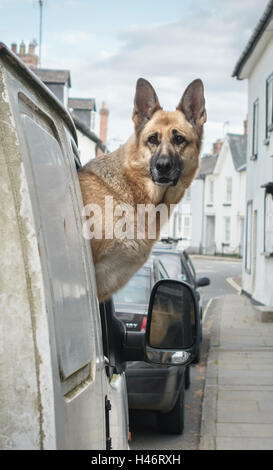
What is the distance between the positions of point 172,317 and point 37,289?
177cm

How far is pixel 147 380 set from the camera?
600cm

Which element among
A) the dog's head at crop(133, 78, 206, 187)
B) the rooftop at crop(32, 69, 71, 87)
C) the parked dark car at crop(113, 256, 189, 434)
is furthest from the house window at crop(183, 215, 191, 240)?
the dog's head at crop(133, 78, 206, 187)

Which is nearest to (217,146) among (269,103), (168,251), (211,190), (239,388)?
(211,190)

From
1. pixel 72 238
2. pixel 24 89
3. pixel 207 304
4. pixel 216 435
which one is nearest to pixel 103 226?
pixel 72 238

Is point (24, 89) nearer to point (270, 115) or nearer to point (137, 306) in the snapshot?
point (137, 306)

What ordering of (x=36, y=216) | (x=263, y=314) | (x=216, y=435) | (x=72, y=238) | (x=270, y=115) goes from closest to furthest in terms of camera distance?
1. (x=36, y=216)
2. (x=72, y=238)
3. (x=216, y=435)
4. (x=263, y=314)
5. (x=270, y=115)

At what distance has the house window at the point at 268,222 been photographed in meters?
15.9

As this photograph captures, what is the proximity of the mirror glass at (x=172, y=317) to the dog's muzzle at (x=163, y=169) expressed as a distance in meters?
0.84

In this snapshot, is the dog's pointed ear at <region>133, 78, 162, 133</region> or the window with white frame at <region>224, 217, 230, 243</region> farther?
Answer: the window with white frame at <region>224, 217, 230, 243</region>

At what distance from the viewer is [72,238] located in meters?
1.83

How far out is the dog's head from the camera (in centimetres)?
363

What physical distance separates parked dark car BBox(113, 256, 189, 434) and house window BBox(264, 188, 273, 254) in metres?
9.77

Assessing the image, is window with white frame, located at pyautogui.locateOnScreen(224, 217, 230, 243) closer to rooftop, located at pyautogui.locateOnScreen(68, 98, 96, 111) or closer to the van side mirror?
rooftop, located at pyautogui.locateOnScreen(68, 98, 96, 111)

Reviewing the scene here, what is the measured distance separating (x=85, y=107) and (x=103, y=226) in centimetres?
3043
